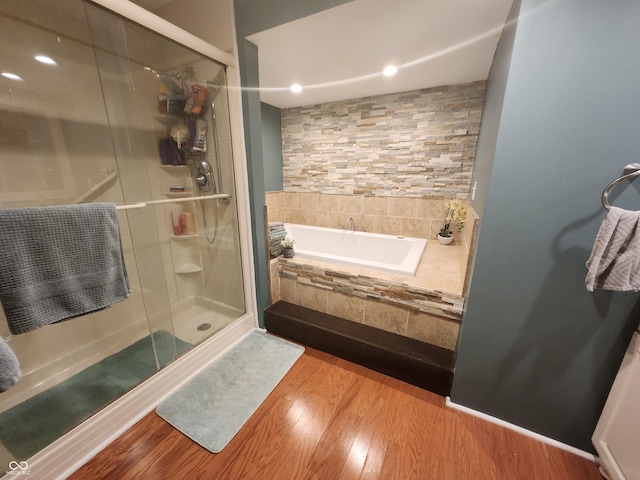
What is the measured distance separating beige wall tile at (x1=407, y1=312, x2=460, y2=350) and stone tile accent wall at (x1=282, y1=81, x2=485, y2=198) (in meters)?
1.51

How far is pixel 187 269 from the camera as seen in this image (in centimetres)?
206

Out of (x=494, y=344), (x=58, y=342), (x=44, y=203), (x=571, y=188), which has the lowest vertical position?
(x=58, y=342)

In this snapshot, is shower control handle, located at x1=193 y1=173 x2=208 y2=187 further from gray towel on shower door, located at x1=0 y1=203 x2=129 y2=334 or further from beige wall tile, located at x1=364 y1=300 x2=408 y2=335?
beige wall tile, located at x1=364 y1=300 x2=408 y2=335

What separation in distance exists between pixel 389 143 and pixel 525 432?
250 centimetres

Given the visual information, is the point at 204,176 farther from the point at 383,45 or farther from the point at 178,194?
the point at 383,45

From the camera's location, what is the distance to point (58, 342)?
1.51m

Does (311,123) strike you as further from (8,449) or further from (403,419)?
(8,449)

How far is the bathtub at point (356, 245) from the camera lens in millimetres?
2184

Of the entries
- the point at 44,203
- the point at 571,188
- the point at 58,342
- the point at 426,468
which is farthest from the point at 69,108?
the point at 426,468

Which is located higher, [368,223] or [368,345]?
[368,223]

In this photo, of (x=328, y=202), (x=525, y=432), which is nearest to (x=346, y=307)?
(x=525, y=432)

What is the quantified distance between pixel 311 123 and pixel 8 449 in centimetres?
326

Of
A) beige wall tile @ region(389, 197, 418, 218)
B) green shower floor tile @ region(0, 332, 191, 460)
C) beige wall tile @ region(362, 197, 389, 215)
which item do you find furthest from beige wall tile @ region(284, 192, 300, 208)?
green shower floor tile @ region(0, 332, 191, 460)

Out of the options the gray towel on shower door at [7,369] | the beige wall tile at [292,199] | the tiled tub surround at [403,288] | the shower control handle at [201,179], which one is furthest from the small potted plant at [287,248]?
the gray towel on shower door at [7,369]
